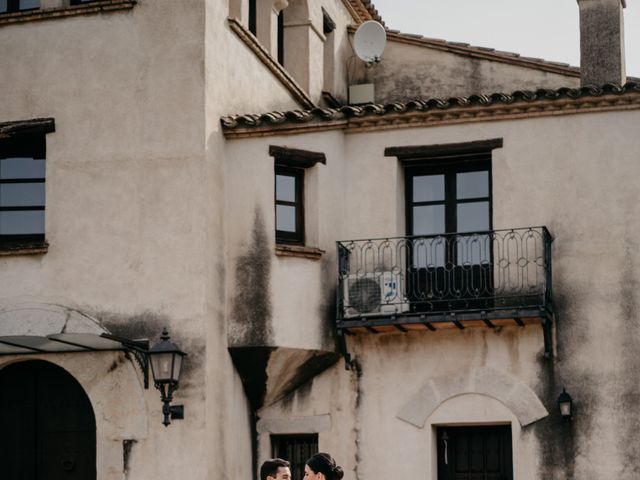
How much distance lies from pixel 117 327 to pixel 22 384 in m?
1.80

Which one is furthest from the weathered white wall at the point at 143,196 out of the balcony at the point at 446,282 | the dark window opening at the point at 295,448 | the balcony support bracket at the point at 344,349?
the balcony at the point at 446,282

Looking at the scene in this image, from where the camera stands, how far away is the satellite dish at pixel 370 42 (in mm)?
26391

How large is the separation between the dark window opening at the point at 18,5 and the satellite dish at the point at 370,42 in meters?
5.99

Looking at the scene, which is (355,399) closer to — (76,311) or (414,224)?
(414,224)

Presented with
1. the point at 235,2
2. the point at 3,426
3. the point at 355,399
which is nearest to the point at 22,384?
the point at 3,426

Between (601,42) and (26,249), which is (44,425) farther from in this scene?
(601,42)

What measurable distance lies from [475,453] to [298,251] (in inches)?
147

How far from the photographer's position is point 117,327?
21.2 meters

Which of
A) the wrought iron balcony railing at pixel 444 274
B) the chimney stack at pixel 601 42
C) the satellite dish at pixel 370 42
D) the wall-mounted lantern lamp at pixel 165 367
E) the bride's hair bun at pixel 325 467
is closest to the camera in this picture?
the bride's hair bun at pixel 325 467

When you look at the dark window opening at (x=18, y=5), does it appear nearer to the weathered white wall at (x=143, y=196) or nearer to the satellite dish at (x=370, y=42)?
the weathered white wall at (x=143, y=196)

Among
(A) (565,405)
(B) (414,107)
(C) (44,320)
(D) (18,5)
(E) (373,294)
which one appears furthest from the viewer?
(D) (18,5)

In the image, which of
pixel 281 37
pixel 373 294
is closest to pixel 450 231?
pixel 373 294

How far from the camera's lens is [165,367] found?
2036 centimetres

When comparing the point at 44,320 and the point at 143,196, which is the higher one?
the point at 143,196
